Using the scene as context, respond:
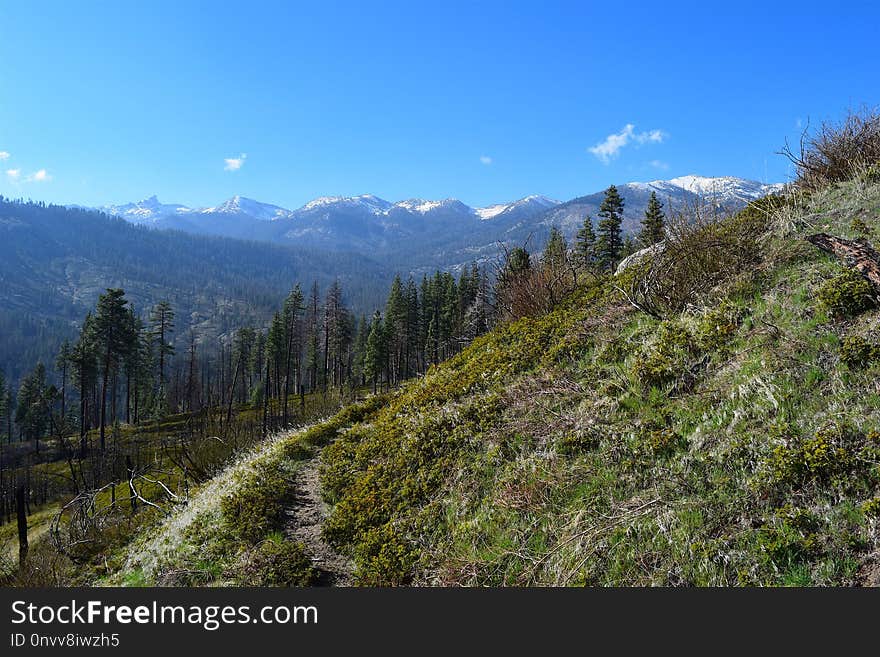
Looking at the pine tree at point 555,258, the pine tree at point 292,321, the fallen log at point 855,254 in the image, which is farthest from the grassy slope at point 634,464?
the pine tree at point 292,321

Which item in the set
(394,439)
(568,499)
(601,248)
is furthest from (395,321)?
(568,499)

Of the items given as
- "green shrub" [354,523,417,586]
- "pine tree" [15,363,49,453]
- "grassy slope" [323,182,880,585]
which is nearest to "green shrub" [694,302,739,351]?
"grassy slope" [323,182,880,585]

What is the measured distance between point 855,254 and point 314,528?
28.5ft

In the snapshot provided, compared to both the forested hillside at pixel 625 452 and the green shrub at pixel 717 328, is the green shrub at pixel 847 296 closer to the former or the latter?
the forested hillside at pixel 625 452

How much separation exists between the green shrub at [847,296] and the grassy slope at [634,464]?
113mm

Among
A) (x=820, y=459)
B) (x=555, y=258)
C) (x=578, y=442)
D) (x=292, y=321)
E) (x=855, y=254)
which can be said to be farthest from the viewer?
(x=292, y=321)

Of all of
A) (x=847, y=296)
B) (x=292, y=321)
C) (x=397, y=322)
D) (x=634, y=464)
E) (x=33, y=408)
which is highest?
(x=847, y=296)

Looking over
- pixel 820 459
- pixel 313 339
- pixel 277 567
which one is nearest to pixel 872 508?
pixel 820 459

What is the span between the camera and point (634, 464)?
194 inches

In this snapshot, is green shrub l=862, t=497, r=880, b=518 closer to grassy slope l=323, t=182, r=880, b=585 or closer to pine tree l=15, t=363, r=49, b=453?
grassy slope l=323, t=182, r=880, b=585

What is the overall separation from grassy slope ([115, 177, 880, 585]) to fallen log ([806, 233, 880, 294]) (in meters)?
0.25

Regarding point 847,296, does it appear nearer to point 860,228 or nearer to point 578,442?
point 860,228

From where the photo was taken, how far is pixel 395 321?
60.3m

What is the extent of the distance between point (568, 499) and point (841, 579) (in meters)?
2.26
